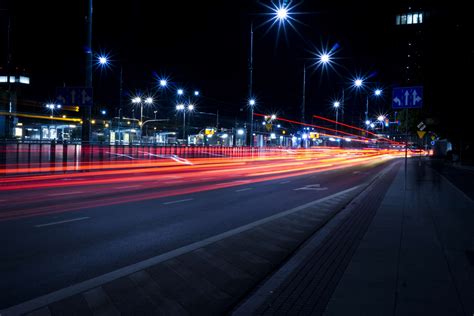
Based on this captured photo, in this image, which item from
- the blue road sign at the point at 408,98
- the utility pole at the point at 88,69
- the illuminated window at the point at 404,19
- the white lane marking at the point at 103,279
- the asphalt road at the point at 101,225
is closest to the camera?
the white lane marking at the point at 103,279

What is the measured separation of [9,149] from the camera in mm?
22156

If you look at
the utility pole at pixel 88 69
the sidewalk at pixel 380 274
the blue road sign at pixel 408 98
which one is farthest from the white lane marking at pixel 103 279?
the utility pole at pixel 88 69

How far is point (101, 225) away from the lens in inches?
364

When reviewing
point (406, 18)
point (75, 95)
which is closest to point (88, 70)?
point (75, 95)

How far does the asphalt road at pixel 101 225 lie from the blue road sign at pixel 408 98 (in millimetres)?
4342

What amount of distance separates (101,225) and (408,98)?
12.6m

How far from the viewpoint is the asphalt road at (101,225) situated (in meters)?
6.00

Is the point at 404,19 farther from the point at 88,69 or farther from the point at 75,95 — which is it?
the point at 75,95

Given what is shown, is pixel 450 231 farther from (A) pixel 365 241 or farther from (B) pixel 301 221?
(B) pixel 301 221

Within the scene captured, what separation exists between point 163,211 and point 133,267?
501 centimetres

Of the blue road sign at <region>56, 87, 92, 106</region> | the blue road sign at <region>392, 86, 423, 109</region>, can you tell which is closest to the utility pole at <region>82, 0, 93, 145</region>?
the blue road sign at <region>56, 87, 92, 106</region>

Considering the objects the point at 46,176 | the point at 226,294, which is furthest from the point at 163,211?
the point at 46,176

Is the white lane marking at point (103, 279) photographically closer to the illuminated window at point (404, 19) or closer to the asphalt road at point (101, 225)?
the asphalt road at point (101, 225)

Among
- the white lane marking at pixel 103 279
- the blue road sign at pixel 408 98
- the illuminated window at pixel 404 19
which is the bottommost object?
the white lane marking at pixel 103 279
